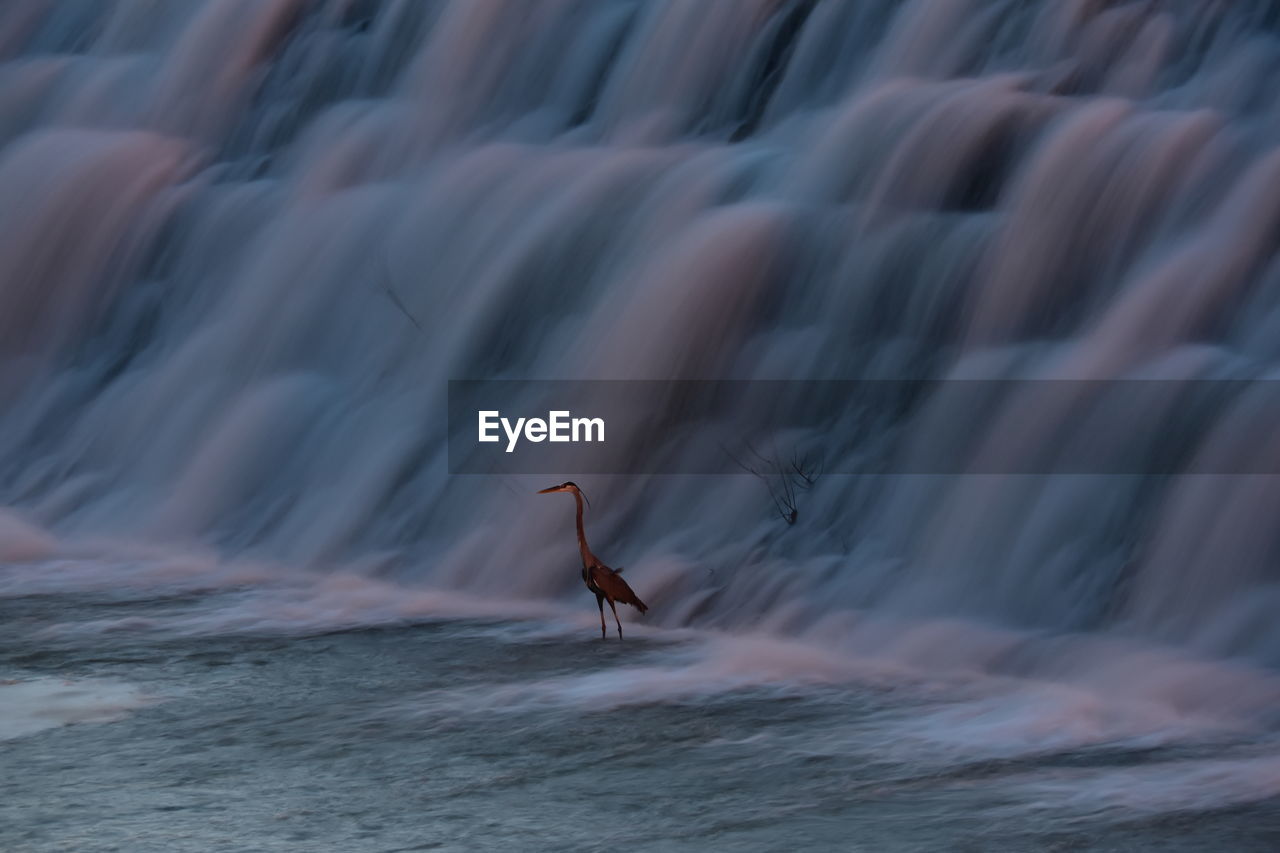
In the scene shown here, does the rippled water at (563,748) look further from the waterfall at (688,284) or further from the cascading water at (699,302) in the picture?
the waterfall at (688,284)

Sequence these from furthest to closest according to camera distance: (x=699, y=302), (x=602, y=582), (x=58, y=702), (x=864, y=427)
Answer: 1. (x=699, y=302)
2. (x=864, y=427)
3. (x=602, y=582)
4. (x=58, y=702)

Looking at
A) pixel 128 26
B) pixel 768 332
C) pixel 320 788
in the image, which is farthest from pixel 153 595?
pixel 128 26

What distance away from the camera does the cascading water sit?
6.11 meters

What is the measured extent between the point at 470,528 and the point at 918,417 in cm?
153

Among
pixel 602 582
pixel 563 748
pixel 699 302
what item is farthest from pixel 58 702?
pixel 699 302

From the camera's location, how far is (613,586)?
616 cm

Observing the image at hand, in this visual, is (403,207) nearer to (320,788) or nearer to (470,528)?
(470,528)

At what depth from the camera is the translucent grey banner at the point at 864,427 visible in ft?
20.1

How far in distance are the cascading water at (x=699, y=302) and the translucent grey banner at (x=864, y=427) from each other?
0.09ft

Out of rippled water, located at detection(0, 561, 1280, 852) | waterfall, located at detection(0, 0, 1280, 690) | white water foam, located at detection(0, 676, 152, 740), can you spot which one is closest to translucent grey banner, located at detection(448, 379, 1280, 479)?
waterfall, located at detection(0, 0, 1280, 690)

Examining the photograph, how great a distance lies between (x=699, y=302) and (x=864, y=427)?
92cm

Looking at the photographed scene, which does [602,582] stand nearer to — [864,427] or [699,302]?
[864,427]

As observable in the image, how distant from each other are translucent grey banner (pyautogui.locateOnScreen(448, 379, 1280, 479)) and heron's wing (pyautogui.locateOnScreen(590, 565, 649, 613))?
0.90 meters

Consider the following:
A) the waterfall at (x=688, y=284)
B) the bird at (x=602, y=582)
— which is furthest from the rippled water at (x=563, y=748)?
the waterfall at (x=688, y=284)
